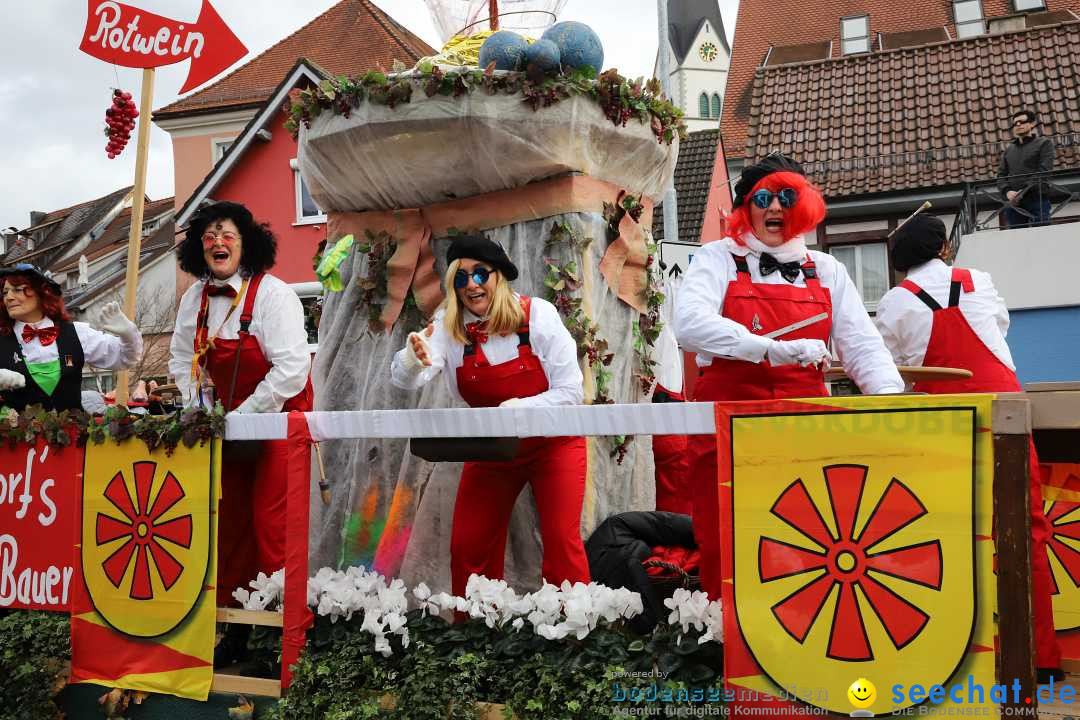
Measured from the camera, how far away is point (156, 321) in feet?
90.9

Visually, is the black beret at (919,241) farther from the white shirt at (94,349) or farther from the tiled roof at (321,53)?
the tiled roof at (321,53)

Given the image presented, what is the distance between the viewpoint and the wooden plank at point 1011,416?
241 cm

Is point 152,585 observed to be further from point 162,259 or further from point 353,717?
point 162,259

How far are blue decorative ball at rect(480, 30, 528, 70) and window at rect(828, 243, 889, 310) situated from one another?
58.1 feet

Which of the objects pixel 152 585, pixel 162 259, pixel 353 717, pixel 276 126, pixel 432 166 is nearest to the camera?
pixel 353 717

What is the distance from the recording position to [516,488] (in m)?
3.83

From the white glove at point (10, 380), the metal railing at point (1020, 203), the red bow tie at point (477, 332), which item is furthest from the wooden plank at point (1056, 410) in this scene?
the metal railing at point (1020, 203)

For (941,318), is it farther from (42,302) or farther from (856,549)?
(42,302)

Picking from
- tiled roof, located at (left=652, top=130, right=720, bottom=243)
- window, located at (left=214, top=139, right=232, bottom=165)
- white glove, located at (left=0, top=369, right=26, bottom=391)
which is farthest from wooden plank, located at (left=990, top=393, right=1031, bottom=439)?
window, located at (left=214, top=139, right=232, bottom=165)

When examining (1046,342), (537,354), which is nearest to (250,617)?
(537,354)

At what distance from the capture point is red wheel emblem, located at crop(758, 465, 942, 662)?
2469 mm

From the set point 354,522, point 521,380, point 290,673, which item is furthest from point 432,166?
point 290,673

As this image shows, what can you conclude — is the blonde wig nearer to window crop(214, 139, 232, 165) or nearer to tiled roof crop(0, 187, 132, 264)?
window crop(214, 139, 232, 165)

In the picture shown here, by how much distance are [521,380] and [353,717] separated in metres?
1.33
